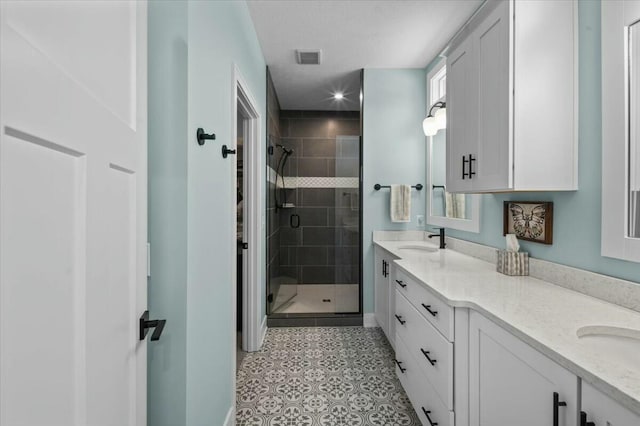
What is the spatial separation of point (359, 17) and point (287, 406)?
109 inches

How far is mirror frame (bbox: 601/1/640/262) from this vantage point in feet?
4.11

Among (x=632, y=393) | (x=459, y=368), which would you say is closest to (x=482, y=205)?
(x=459, y=368)

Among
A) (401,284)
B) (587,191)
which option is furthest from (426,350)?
(587,191)

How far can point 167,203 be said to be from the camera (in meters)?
1.14

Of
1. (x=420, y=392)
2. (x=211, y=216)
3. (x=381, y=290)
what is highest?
(x=211, y=216)

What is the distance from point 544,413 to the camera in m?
0.92

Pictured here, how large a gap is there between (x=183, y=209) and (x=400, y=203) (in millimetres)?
2477

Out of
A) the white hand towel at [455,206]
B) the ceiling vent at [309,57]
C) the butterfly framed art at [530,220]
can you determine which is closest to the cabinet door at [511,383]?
the butterfly framed art at [530,220]

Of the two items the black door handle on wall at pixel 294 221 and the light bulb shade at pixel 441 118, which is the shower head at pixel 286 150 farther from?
the light bulb shade at pixel 441 118

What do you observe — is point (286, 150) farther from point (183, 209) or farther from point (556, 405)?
point (556, 405)

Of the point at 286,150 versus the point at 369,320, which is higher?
the point at 286,150

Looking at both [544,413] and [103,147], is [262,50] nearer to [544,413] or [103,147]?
[103,147]

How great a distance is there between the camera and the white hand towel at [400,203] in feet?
10.6

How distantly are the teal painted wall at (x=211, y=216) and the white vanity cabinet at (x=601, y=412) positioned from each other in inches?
47.7
